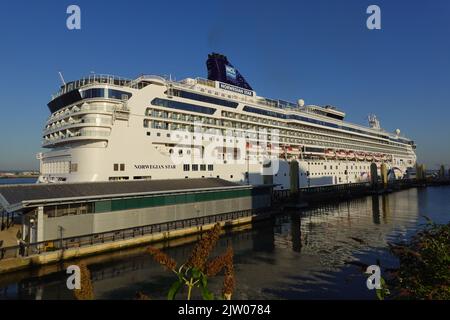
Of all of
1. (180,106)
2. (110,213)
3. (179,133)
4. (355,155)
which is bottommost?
(110,213)

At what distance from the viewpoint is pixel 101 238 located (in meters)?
23.8

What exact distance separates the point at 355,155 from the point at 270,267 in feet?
216

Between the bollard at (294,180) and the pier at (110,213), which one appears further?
the bollard at (294,180)

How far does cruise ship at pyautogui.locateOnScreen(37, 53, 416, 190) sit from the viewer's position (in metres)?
31.5

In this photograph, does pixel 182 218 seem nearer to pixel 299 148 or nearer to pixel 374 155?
pixel 299 148

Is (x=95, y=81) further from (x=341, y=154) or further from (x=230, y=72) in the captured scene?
(x=341, y=154)

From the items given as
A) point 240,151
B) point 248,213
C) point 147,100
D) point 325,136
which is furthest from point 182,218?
point 325,136

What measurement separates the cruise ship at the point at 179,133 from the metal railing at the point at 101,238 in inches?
279

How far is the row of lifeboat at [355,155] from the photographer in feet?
224

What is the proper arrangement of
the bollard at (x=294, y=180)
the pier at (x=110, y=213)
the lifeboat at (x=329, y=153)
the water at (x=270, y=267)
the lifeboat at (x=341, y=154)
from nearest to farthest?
the water at (x=270, y=267) → the pier at (x=110, y=213) → the bollard at (x=294, y=180) → the lifeboat at (x=329, y=153) → the lifeboat at (x=341, y=154)

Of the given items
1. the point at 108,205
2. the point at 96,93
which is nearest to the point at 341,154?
the point at 96,93

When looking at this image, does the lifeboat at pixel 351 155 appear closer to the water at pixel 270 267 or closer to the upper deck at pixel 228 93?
Result: the upper deck at pixel 228 93

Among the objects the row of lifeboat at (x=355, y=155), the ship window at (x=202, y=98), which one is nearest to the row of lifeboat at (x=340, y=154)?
the row of lifeboat at (x=355, y=155)

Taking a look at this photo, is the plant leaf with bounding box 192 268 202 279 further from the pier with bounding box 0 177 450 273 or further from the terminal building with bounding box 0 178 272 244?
the terminal building with bounding box 0 178 272 244
